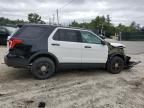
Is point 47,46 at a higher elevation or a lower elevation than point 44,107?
higher

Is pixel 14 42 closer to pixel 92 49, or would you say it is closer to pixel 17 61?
pixel 17 61

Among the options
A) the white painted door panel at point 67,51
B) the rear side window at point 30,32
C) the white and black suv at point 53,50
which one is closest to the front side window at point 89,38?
the white and black suv at point 53,50

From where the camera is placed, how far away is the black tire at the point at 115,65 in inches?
292

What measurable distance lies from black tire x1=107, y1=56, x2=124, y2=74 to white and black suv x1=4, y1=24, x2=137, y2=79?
0.06m

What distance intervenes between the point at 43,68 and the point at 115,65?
2.75m

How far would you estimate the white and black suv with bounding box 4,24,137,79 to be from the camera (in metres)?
6.11

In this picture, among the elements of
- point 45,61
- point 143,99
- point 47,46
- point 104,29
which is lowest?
point 143,99

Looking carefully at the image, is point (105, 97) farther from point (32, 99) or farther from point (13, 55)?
point (13, 55)

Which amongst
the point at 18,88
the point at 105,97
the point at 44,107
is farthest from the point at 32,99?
the point at 105,97

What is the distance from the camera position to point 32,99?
4652 millimetres

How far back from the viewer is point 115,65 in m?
7.47

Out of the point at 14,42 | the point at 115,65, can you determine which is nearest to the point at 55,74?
the point at 14,42

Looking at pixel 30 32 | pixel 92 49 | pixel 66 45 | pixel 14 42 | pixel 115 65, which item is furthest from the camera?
pixel 115 65

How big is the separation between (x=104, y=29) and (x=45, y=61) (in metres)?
48.9
